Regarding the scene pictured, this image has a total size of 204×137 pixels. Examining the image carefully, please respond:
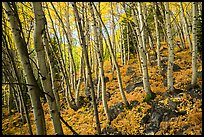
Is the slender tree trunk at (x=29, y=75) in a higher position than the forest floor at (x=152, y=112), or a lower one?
higher

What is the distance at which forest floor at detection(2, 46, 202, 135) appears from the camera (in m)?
6.75

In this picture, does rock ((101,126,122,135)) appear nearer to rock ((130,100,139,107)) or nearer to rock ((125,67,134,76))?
rock ((130,100,139,107))

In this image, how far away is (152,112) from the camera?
7.71 metres

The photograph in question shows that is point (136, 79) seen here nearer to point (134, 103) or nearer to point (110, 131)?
point (134, 103)

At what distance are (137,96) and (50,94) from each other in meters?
7.43

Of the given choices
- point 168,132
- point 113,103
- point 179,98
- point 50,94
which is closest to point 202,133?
point 168,132

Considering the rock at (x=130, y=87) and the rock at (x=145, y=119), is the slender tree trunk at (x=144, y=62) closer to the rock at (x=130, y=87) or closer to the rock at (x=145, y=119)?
the rock at (x=145, y=119)

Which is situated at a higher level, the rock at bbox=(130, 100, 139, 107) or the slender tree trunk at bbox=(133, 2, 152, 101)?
the slender tree trunk at bbox=(133, 2, 152, 101)

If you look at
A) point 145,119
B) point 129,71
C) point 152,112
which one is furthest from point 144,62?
point 129,71

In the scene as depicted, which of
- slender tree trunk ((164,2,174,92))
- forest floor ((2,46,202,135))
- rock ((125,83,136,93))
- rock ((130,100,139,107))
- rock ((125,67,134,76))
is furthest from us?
rock ((125,67,134,76))

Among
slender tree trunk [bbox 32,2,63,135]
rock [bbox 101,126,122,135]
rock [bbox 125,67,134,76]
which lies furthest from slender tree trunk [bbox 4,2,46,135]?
rock [bbox 125,67,134,76]

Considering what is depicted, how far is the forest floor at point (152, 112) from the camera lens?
22.1 feet

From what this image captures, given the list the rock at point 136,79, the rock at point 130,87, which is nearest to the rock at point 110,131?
the rock at point 130,87

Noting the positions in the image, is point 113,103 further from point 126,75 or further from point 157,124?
point 126,75
